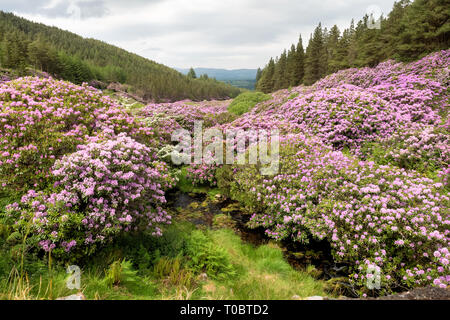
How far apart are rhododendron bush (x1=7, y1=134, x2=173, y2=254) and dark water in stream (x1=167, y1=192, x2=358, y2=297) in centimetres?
338

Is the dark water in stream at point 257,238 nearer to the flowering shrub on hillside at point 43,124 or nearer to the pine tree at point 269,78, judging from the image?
the flowering shrub on hillside at point 43,124

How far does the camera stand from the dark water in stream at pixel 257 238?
234 inches

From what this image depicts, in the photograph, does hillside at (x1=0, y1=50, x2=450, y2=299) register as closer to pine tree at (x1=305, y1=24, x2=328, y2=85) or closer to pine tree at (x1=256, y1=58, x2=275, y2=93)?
pine tree at (x1=305, y1=24, x2=328, y2=85)

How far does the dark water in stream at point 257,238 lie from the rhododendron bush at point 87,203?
3.38 m

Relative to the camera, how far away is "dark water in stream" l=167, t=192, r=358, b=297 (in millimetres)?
5955

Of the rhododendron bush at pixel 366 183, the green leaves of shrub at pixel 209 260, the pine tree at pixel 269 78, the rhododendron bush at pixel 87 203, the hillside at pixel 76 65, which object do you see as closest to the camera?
the rhododendron bush at pixel 87 203

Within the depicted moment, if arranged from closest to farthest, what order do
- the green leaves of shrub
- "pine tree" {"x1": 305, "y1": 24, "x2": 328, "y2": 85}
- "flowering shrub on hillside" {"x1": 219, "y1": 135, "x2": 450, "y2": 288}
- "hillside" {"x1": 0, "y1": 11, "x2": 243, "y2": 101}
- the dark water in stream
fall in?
1. "flowering shrub on hillside" {"x1": 219, "y1": 135, "x2": 450, "y2": 288}
2. the green leaves of shrub
3. the dark water in stream
4. "pine tree" {"x1": 305, "y1": 24, "x2": 328, "y2": 85}
5. "hillside" {"x1": 0, "y1": 11, "x2": 243, "y2": 101}

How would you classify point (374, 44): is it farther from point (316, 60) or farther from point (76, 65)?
point (76, 65)

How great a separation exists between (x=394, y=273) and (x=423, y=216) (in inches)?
58.4

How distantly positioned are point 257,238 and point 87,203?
5385 mm

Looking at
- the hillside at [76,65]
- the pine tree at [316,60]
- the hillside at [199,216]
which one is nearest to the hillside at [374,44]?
the pine tree at [316,60]

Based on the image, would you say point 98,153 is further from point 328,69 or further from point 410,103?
point 328,69

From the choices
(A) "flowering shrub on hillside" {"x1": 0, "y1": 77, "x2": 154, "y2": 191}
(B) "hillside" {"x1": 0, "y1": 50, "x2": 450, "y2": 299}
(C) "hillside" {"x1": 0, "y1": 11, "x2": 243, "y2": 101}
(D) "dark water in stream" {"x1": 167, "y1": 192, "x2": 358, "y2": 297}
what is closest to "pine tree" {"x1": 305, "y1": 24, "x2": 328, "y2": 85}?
(B) "hillside" {"x1": 0, "y1": 50, "x2": 450, "y2": 299}

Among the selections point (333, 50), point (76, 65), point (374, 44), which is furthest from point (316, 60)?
point (76, 65)
